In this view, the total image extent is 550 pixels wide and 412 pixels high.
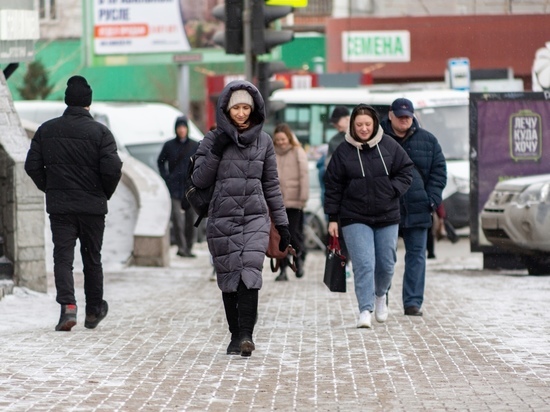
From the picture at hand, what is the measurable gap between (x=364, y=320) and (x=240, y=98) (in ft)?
7.46

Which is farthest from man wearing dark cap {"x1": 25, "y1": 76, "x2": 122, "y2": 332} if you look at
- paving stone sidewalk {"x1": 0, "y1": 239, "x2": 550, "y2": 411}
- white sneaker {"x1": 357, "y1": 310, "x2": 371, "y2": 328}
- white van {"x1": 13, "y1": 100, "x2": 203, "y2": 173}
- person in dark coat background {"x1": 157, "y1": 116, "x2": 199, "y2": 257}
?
white van {"x1": 13, "y1": 100, "x2": 203, "y2": 173}

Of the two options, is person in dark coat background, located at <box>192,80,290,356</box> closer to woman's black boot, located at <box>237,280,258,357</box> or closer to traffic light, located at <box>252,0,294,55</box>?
woman's black boot, located at <box>237,280,258,357</box>

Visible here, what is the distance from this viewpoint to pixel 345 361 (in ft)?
29.7

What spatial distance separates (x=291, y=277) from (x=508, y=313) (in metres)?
4.80

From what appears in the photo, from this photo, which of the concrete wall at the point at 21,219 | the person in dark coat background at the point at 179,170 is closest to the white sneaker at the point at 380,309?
the concrete wall at the point at 21,219

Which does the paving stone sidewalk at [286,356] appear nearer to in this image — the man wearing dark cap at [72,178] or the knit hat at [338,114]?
the man wearing dark cap at [72,178]

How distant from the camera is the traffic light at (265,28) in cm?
1489

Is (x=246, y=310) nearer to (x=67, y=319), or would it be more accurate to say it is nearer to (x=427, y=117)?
(x=67, y=319)

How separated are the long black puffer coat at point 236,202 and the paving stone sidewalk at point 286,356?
55 cm

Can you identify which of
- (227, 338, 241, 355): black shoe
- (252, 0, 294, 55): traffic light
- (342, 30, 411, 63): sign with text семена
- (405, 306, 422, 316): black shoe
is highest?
(342, 30, 411, 63): sign with text семена

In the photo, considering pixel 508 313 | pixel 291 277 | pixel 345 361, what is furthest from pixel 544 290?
pixel 345 361

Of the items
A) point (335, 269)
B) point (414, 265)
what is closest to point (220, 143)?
point (335, 269)

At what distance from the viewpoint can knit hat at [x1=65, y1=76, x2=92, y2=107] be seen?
10555mm

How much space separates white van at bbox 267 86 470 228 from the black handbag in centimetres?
1112
